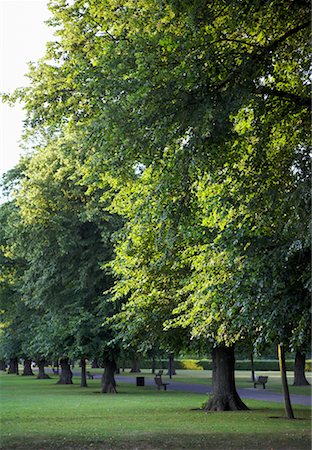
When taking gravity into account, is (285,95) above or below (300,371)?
above

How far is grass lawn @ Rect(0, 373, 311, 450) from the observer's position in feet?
49.5

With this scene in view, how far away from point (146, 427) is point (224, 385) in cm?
774

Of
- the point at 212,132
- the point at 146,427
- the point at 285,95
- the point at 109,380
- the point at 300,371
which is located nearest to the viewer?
the point at 212,132

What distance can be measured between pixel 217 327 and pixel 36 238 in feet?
61.3

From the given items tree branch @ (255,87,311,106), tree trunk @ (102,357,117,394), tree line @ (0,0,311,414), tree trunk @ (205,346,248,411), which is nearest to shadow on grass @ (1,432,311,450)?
tree line @ (0,0,311,414)

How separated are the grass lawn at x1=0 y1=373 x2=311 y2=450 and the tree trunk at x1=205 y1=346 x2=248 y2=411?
0.78 m

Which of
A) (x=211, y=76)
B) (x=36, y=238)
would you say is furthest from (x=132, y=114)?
(x=36, y=238)

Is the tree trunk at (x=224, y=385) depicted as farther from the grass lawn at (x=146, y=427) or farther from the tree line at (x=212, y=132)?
the tree line at (x=212, y=132)

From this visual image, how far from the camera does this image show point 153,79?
11602mm

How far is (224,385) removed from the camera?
84.1ft

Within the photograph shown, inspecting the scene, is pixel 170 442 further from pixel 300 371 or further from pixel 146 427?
pixel 300 371

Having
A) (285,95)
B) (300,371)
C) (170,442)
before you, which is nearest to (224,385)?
(170,442)

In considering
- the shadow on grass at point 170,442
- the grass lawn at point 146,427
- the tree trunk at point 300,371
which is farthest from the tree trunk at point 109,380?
the shadow on grass at point 170,442

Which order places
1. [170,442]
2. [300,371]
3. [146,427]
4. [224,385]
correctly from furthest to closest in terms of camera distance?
[300,371], [224,385], [146,427], [170,442]
